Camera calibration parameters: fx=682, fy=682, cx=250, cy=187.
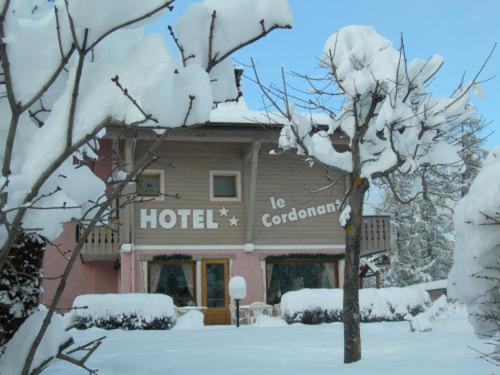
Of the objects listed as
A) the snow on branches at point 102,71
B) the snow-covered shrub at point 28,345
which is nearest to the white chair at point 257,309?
the snow-covered shrub at point 28,345

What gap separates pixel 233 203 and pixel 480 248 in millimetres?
15778

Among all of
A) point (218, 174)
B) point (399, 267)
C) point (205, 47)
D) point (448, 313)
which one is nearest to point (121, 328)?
point (218, 174)

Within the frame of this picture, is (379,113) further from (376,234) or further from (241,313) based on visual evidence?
(376,234)

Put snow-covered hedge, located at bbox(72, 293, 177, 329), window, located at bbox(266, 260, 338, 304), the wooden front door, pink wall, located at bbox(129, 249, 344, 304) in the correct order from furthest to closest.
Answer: window, located at bbox(266, 260, 338, 304)
pink wall, located at bbox(129, 249, 344, 304)
the wooden front door
snow-covered hedge, located at bbox(72, 293, 177, 329)

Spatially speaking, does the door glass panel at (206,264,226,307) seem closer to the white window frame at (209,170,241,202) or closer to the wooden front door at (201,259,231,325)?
the wooden front door at (201,259,231,325)

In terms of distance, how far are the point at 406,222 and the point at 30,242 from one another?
111 ft

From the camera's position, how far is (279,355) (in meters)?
7.71

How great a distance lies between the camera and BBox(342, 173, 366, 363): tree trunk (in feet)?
23.9

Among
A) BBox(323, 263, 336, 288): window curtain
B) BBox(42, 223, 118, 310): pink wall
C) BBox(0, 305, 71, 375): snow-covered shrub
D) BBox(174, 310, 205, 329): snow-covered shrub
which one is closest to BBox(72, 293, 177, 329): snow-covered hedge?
BBox(174, 310, 205, 329): snow-covered shrub

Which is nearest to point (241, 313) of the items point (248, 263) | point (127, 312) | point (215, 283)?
point (215, 283)

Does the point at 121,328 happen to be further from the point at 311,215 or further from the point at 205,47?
the point at 205,47

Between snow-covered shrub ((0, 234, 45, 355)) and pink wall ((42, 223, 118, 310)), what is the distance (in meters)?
15.8

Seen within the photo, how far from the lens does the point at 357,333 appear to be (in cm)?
739

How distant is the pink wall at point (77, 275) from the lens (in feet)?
64.5
